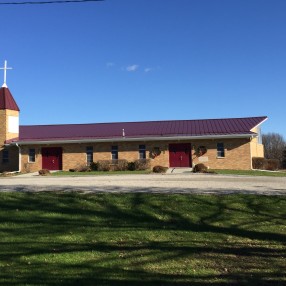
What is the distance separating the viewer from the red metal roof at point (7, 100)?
36069mm

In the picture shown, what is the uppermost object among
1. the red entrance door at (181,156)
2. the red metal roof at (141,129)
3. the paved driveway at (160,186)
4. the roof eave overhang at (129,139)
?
the red metal roof at (141,129)

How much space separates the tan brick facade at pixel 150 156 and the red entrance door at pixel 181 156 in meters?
0.36

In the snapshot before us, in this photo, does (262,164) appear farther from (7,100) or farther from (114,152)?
(7,100)

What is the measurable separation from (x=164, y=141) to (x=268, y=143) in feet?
142

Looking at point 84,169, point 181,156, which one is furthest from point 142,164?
point 84,169

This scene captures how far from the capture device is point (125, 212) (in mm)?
10969

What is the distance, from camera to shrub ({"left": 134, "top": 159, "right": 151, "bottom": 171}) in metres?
32.7

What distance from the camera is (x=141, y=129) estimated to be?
3716 cm

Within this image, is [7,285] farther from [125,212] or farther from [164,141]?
[164,141]

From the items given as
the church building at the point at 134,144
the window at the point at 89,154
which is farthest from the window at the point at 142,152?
the window at the point at 89,154

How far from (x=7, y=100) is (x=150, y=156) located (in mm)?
13244

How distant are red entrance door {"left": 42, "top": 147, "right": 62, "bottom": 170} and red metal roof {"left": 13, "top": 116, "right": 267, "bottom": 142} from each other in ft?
3.14

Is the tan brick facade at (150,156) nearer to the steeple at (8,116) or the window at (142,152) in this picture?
the window at (142,152)

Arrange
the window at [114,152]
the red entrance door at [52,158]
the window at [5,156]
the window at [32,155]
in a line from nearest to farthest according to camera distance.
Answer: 1. the window at [114,152]
2. the red entrance door at [52,158]
3. the window at [32,155]
4. the window at [5,156]
